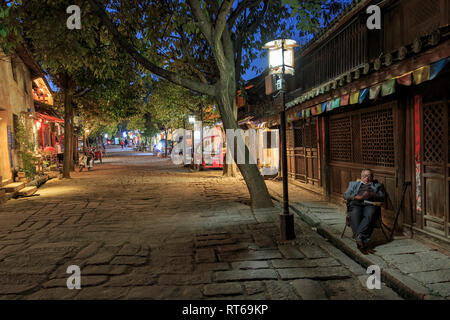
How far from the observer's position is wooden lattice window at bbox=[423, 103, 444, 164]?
5.43 meters

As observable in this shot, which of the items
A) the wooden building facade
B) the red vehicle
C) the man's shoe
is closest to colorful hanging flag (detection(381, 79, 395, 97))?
the wooden building facade

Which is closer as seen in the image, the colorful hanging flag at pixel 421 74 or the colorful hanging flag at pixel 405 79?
the colorful hanging flag at pixel 421 74

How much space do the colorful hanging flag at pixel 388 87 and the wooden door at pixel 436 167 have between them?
86cm

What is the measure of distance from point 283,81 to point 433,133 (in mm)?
2852

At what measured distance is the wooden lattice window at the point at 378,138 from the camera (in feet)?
22.6

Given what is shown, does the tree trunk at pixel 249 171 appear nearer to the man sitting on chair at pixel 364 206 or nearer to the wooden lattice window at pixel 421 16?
the man sitting on chair at pixel 364 206

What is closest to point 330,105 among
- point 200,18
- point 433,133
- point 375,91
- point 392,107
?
point 392,107

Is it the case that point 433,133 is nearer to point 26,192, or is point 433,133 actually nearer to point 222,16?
point 222,16

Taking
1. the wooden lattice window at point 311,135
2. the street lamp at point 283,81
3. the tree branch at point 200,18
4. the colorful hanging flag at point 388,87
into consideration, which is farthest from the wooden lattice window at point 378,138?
the tree branch at point 200,18

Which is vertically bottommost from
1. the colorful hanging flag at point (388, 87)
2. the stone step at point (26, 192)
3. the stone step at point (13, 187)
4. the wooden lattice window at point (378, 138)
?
the stone step at point (26, 192)

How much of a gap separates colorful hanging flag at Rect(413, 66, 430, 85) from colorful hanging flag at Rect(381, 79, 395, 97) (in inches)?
21.1

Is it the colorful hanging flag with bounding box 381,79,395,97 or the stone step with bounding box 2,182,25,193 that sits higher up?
the colorful hanging flag with bounding box 381,79,395,97

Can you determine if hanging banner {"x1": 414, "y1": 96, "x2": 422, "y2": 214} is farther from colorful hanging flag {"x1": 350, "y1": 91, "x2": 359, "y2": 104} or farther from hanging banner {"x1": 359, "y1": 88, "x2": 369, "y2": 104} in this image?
colorful hanging flag {"x1": 350, "y1": 91, "x2": 359, "y2": 104}

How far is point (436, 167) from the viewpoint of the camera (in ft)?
18.3
